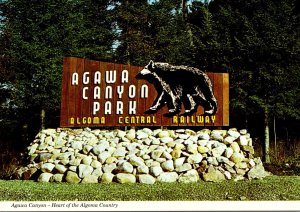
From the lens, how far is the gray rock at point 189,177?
897 centimetres

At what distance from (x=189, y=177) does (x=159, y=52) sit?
32.0 feet

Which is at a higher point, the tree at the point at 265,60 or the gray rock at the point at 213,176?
the tree at the point at 265,60

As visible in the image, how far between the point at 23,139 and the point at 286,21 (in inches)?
424

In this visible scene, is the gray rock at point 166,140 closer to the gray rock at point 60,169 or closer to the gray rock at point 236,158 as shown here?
the gray rock at point 236,158

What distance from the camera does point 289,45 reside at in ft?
43.0

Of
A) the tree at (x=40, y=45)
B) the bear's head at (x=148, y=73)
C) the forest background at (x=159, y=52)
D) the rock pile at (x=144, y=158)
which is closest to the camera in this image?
the rock pile at (x=144, y=158)

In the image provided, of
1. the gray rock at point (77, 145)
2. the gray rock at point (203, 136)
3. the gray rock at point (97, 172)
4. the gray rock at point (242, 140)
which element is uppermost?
the gray rock at point (203, 136)

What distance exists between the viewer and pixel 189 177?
9.02 meters

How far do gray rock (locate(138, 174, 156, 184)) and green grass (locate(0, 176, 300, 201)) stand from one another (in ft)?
0.73

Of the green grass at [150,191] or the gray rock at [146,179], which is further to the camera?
the gray rock at [146,179]

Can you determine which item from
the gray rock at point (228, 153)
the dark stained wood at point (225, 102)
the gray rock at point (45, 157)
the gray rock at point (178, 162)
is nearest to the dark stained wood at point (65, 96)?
the gray rock at point (45, 157)

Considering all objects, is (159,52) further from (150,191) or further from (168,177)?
(150,191)

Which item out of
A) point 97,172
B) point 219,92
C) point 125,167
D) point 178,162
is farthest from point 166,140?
point 97,172

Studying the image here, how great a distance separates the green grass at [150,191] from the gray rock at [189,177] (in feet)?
0.92
